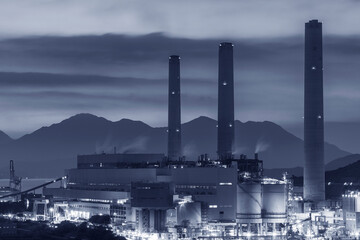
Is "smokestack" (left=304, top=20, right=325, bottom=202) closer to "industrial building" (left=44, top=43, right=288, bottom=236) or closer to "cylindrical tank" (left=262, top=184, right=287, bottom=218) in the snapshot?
"industrial building" (left=44, top=43, right=288, bottom=236)

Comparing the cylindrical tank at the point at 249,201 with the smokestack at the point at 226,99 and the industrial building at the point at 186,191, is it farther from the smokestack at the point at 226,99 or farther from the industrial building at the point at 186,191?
the smokestack at the point at 226,99

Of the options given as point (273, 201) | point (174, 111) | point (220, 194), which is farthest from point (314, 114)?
point (174, 111)

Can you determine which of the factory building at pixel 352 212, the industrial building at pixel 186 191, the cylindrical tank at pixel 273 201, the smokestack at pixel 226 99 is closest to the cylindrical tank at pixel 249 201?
the industrial building at pixel 186 191

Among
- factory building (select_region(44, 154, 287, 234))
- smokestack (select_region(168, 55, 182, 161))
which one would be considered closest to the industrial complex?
factory building (select_region(44, 154, 287, 234))

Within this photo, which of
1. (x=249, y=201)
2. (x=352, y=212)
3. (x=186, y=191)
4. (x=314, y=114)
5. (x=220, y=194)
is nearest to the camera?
(x=352, y=212)

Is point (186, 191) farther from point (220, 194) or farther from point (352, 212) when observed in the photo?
point (352, 212)

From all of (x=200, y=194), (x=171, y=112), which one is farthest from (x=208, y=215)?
(x=171, y=112)

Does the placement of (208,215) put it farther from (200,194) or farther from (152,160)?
(152,160)
